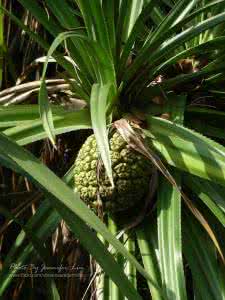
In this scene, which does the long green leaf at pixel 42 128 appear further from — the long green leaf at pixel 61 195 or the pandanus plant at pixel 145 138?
the long green leaf at pixel 61 195

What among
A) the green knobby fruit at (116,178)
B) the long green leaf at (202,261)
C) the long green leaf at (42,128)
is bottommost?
the long green leaf at (202,261)

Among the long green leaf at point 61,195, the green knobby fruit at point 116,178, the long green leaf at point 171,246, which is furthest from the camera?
the green knobby fruit at point 116,178

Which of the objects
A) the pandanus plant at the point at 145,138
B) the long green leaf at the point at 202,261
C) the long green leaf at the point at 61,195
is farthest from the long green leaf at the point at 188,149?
the long green leaf at the point at 61,195

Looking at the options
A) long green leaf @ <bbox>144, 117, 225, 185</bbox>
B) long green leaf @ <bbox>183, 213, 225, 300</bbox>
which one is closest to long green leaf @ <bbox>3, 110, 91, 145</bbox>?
long green leaf @ <bbox>144, 117, 225, 185</bbox>

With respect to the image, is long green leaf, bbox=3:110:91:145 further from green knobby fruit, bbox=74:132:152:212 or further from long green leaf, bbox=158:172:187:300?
long green leaf, bbox=158:172:187:300

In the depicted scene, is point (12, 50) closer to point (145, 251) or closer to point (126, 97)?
point (126, 97)

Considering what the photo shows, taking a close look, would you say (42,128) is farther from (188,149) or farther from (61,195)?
(61,195)

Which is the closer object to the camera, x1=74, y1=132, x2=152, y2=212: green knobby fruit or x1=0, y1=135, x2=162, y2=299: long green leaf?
x1=0, y1=135, x2=162, y2=299: long green leaf

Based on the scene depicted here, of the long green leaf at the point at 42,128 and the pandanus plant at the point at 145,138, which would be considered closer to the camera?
the pandanus plant at the point at 145,138

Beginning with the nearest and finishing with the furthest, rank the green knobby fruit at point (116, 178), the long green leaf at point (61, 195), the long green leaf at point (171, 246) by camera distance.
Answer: the long green leaf at point (61, 195)
the long green leaf at point (171, 246)
the green knobby fruit at point (116, 178)
